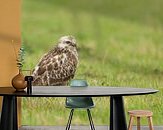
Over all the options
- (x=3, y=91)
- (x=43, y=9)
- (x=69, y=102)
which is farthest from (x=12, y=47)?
(x=3, y=91)

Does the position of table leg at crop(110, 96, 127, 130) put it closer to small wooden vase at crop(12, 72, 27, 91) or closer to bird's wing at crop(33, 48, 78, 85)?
small wooden vase at crop(12, 72, 27, 91)

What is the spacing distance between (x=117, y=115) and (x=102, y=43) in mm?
1857

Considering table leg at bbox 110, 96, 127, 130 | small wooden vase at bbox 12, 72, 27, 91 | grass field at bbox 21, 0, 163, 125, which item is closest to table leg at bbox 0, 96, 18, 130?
small wooden vase at bbox 12, 72, 27, 91

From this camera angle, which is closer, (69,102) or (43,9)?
(69,102)

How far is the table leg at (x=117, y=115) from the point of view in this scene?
449 cm

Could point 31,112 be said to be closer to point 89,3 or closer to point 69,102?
point 69,102

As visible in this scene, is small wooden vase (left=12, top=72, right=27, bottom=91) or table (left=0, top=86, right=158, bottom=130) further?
small wooden vase (left=12, top=72, right=27, bottom=91)

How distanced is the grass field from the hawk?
3.2 inches

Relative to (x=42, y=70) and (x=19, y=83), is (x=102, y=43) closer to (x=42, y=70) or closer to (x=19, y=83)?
(x=42, y=70)

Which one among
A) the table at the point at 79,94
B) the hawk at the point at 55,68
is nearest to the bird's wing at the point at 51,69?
the hawk at the point at 55,68

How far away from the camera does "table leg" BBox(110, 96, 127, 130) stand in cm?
449

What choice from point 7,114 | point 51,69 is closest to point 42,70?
point 51,69

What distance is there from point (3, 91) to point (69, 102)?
1153mm

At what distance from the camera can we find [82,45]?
6199 mm
